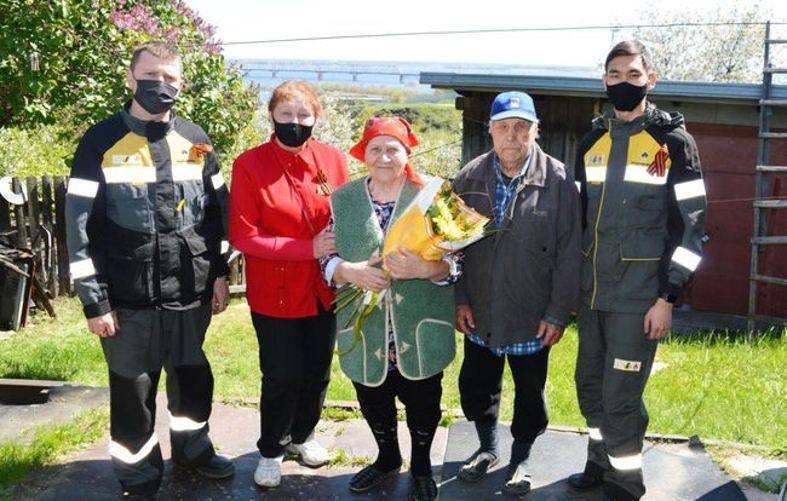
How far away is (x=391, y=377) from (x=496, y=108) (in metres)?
1.44

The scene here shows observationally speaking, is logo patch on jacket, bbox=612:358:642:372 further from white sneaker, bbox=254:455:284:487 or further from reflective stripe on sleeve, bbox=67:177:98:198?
reflective stripe on sleeve, bbox=67:177:98:198

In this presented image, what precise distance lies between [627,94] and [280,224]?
1.82m

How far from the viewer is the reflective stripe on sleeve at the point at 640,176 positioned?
3.67 m

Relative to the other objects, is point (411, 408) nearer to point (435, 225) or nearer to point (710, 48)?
point (435, 225)

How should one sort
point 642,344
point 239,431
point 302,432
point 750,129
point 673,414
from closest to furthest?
point 642,344
point 302,432
point 239,431
point 673,414
point 750,129

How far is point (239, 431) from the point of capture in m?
4.93

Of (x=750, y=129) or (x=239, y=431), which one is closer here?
(x=239, y=431)

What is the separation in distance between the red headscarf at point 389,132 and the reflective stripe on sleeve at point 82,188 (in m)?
1.24

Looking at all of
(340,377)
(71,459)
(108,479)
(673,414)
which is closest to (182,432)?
(108,479)

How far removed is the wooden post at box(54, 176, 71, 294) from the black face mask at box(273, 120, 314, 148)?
21.9ft

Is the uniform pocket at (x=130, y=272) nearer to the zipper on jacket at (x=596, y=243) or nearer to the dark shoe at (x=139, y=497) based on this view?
the dark shoe at (x=139, y=497)

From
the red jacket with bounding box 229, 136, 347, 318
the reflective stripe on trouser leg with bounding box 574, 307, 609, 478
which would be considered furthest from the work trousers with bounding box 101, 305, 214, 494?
the reflective stripe on trouser leg with bounding box 574, 307, 609, 478

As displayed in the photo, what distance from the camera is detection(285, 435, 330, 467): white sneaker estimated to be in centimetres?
443

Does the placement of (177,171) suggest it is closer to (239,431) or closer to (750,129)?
(239,431)
